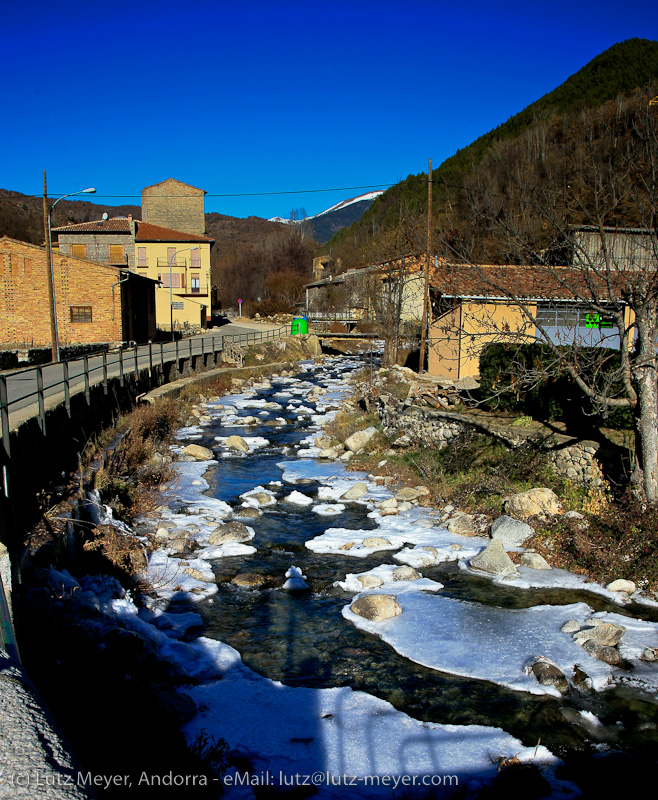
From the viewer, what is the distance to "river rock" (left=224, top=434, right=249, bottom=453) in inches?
628

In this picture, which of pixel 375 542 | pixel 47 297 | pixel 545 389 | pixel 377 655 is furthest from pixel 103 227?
pixel 377 655

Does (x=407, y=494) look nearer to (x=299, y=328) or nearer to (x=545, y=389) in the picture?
(x=545, y=389)

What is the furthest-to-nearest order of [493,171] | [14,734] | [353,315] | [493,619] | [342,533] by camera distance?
[353,315] → [493,171] → [342,533] → [493,619] → [14,734]

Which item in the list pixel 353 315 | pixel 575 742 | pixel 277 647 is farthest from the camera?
pixel 353 315

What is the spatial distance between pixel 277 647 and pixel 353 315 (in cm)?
4759

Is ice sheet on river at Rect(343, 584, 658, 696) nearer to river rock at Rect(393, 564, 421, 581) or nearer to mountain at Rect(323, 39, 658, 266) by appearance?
river rock at Rect(393, 564, 421, 581)

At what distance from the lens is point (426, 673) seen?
616cm

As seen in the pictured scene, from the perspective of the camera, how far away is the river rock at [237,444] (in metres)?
16.0

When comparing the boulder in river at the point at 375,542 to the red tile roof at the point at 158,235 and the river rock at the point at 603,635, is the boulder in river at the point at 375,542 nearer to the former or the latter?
the river rock at the point at 603,635

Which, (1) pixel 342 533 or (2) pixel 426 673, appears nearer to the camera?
(2) pixel 426 673

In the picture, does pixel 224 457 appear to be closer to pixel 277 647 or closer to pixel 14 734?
pixel 277 647

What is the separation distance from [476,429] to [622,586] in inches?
219

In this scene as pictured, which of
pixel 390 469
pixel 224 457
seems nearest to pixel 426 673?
pixel 390 469

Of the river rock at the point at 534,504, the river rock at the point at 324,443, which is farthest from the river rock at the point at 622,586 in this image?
the river rock at the point at 324,443
